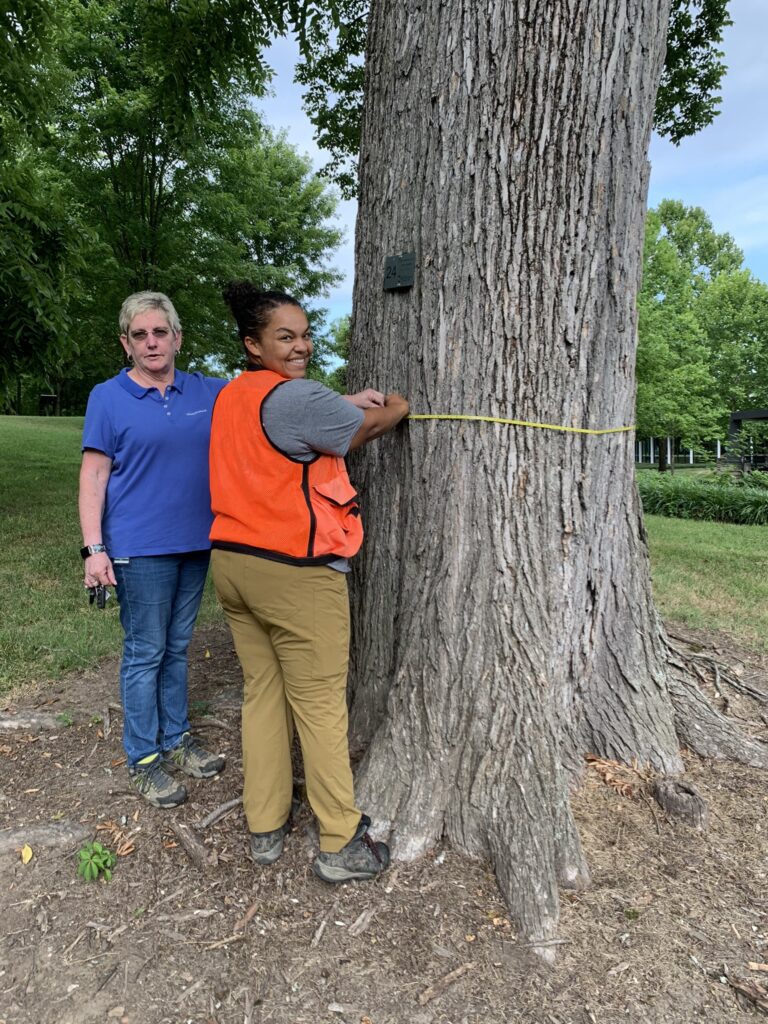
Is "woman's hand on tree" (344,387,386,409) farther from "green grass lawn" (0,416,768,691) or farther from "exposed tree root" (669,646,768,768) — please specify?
"green grass lawn" (0,416,768,691)

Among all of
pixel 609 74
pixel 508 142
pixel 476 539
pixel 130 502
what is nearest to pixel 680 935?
pixel 476 539

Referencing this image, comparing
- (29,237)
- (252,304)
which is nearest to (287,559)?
(252,304)

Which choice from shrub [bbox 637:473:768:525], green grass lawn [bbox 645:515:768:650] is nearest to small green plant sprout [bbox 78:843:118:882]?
green grass lawn [bbox 645:515:768:650]

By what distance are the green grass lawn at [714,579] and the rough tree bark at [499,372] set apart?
339 centimetres

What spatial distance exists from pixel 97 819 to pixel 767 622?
5.40m

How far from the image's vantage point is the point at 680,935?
2.24m

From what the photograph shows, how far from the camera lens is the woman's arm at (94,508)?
275cm

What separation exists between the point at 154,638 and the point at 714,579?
6.51 m

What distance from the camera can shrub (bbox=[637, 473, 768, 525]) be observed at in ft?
44.7

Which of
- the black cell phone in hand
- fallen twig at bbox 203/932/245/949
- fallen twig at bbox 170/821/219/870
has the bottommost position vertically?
fallen twig at bbox 203/932/245/949

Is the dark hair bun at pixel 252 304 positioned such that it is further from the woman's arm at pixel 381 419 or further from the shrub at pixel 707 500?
the shrub at pixel 707 500

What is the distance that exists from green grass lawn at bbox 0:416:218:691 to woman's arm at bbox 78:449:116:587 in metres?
2.10

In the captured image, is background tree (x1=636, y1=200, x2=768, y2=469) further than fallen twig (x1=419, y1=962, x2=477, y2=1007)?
Yes

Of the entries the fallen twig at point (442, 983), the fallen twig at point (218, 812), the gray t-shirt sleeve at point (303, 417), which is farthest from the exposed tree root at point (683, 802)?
the gray t-shirt sleeve at point (303, 417)
